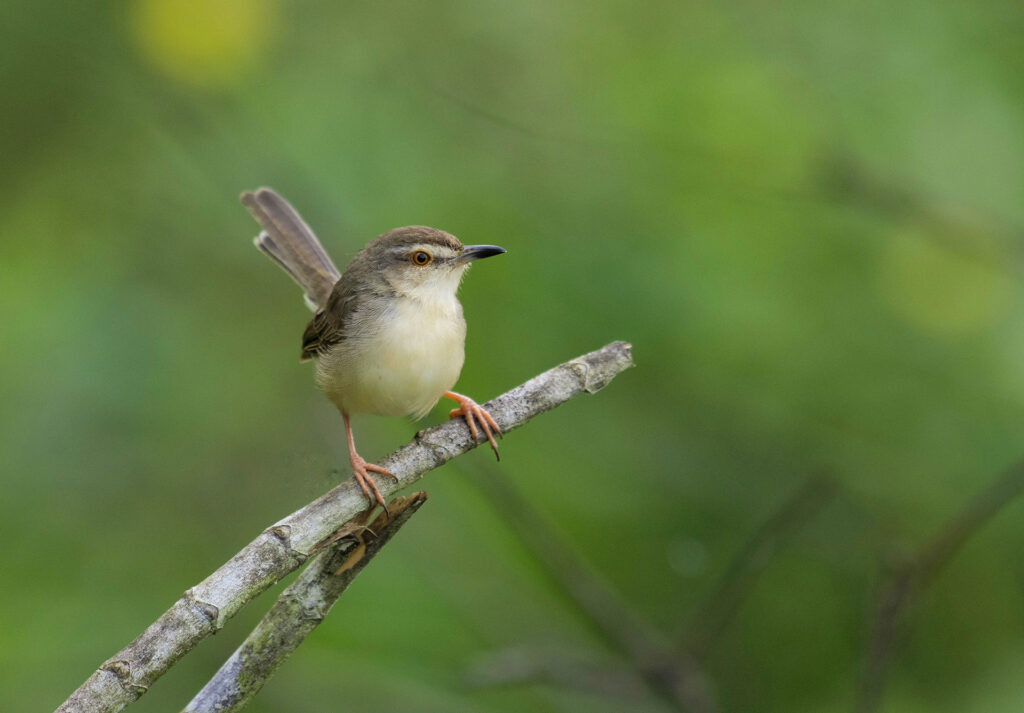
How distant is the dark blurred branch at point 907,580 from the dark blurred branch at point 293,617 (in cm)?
197

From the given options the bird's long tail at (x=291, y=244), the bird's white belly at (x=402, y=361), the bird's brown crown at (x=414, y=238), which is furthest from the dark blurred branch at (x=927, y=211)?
the bird's long tail at (x=291, y=244)

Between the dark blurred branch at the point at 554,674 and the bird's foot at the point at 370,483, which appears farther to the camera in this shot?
the dark blurred branch at the point at 554,674

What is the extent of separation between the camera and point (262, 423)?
19.5 ft

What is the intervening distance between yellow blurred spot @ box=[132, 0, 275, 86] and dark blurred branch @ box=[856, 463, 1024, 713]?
406 cm

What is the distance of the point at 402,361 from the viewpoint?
149 inches

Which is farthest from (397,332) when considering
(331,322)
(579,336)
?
(579,336)

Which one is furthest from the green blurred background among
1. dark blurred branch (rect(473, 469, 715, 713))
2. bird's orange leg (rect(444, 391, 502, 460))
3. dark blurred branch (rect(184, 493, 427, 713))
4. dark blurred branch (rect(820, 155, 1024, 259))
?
dark blurred branch (rect(184, 493, 427, 713))

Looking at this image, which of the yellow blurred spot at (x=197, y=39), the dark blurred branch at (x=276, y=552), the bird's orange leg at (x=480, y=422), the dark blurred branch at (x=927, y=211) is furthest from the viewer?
the yellow blurred spot at (x=197, y=39)

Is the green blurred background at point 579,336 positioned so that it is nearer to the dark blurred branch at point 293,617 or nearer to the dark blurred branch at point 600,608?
the dark blurred branch at point 600,608

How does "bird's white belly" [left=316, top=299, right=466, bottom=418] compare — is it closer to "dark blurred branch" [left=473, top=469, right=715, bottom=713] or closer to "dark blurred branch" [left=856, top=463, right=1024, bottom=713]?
"dark blurred branch" [left=473, top=469, right=715, bottom=713]

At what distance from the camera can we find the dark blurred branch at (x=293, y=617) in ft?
8.14

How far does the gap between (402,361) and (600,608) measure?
60.0 inches

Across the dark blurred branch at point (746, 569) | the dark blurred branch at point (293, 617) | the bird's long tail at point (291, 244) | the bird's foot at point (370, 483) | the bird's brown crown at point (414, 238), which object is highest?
the bird's long tail at point (291, 244)

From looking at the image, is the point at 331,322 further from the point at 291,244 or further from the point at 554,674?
the point at 554,674
